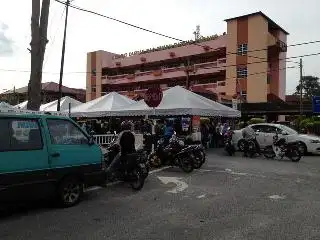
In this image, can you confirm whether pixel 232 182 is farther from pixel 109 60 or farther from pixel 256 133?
pixel 109 60

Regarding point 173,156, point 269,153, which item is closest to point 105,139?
point 173,156

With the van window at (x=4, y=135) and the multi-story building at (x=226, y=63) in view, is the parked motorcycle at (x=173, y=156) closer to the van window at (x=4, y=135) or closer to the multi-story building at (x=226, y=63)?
the van window at (x=4, y=135)

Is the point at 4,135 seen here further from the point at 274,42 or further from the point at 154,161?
the point at 274,42

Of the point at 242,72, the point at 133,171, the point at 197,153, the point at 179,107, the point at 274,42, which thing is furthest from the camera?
the point at 242,72

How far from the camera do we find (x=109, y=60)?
68.2 metres

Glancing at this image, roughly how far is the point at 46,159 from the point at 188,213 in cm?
272

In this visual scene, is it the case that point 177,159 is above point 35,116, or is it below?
below

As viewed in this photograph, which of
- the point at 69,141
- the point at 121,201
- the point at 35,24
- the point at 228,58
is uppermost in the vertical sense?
the point at 228,58

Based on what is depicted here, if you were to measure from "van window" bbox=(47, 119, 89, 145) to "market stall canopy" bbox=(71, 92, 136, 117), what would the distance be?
14053 mm

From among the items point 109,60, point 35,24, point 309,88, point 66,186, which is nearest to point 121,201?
point 66,186

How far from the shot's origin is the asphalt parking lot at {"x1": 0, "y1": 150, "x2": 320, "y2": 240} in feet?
22.0

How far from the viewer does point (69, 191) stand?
8.64m

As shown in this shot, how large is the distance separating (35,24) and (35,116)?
18.9ft

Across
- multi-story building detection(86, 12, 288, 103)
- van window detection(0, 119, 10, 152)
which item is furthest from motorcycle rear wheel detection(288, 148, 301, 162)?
multi-story building detection(86, 12, 288, 103)
